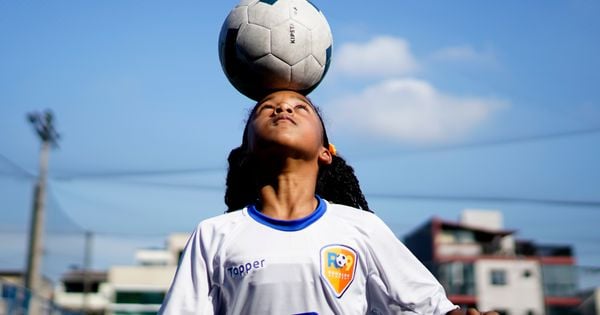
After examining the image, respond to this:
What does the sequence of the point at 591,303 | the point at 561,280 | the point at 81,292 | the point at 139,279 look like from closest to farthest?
the point at 139,279
the point at 561,280
the point at 591,303
the point at 81,292

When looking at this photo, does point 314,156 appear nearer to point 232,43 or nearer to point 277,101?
point 277,101

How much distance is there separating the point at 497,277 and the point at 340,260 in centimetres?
5229

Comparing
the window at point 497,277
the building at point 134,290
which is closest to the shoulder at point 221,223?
the building at point 134,290

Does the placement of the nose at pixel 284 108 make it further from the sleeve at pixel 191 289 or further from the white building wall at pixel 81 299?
the white building wall at pixel 81 299

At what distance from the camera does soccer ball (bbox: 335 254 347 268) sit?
3.29 m

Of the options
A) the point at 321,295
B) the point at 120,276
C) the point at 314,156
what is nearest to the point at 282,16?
the point at 314,156

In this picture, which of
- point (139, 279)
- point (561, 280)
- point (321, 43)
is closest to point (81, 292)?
point (139, 279)

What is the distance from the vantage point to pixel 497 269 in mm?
53438

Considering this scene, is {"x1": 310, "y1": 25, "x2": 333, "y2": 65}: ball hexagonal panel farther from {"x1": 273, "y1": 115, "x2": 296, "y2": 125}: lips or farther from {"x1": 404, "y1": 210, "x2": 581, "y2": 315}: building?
{"x1": 404, "y1": 210, "x2": 581, "y2": 315}: building

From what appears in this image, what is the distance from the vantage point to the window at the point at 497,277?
53.0 metres

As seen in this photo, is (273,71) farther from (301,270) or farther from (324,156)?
(301,270)

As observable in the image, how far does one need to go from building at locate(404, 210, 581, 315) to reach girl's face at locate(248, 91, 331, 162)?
4721 centimetres

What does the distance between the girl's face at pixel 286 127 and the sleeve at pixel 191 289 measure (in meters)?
0.57

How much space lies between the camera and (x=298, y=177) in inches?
141
